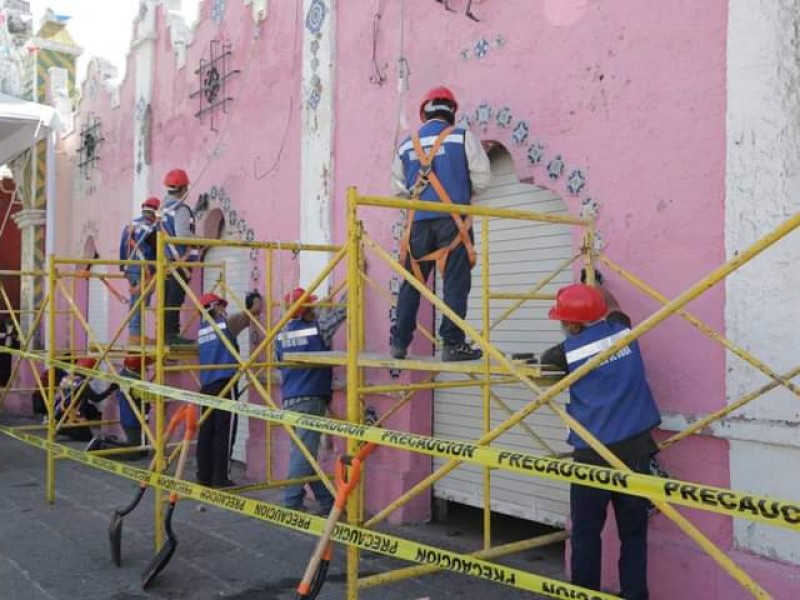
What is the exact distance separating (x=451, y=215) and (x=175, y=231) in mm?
4171

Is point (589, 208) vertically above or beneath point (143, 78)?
beneath

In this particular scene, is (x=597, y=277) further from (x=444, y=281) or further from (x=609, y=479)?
(x=609, y=479)

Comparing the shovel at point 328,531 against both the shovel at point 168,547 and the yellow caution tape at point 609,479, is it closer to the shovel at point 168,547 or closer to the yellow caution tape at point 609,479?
the yellow caution tape at point 609,479

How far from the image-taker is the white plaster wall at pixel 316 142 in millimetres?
8109

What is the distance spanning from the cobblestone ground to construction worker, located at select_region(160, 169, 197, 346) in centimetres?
176

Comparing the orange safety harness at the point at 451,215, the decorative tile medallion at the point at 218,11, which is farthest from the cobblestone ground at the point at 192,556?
the decorative tile medallion at the point at 218,11

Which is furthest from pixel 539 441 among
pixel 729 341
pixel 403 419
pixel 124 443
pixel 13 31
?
pixel 13 31

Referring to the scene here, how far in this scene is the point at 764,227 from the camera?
4.55 metres

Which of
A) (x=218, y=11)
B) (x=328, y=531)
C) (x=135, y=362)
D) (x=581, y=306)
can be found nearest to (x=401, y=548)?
(x=328, y=531)

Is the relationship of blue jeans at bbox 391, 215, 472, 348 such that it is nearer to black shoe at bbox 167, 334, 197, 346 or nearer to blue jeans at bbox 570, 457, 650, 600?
blue jeans at bbox 570, 457, 650, 600

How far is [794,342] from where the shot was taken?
14.4 ft

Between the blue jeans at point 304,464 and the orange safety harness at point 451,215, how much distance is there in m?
2.27

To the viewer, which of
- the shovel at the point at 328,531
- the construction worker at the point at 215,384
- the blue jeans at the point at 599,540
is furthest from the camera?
the construction worker at the point at 215,384

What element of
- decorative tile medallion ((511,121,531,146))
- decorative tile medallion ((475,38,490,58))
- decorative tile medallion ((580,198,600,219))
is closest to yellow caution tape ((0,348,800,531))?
decorative tile medallion ((580,198,600,219))
